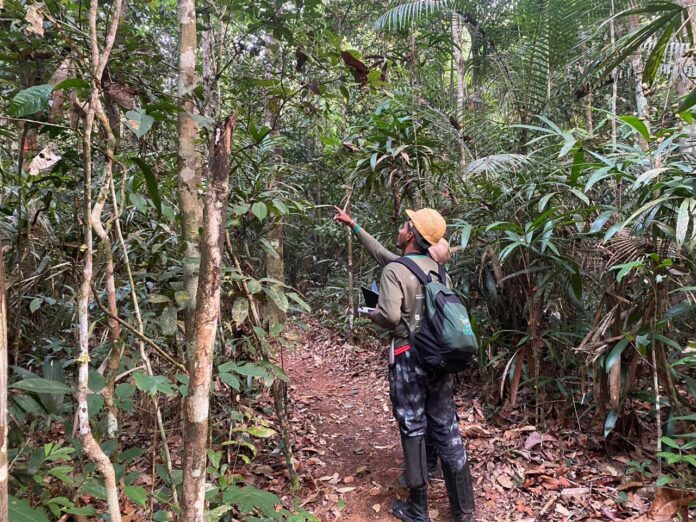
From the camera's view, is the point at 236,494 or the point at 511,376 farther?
the point at 511,376

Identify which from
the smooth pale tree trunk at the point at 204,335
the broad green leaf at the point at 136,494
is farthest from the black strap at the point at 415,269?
the broad green leaf at the point at 136,494

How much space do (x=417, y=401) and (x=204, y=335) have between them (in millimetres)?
1785

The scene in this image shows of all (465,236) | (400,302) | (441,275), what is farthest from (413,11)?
(400,302)

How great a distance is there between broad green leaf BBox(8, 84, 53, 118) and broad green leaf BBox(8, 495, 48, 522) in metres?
1.44

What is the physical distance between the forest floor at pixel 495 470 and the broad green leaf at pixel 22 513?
1.78 metres

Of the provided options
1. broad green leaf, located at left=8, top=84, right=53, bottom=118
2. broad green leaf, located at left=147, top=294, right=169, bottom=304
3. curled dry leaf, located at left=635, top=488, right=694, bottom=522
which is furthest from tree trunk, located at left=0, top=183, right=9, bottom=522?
curled dry leaf, located at left=635, top=488, right=694, bottom=522

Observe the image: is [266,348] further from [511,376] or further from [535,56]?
[535,56]

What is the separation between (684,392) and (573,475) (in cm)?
105

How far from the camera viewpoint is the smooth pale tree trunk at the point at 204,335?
1457mm

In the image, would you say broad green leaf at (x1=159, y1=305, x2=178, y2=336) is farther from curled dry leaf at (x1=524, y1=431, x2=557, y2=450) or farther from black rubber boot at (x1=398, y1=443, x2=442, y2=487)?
curled dry leaf at (x1=524, y1=431, x2=557, y2=450)

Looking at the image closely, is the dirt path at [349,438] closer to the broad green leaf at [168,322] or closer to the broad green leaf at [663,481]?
the broad green leaf at [663,481]

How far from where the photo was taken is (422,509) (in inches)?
110

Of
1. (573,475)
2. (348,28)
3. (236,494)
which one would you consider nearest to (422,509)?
(573,475)

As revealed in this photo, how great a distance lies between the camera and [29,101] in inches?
70.5
